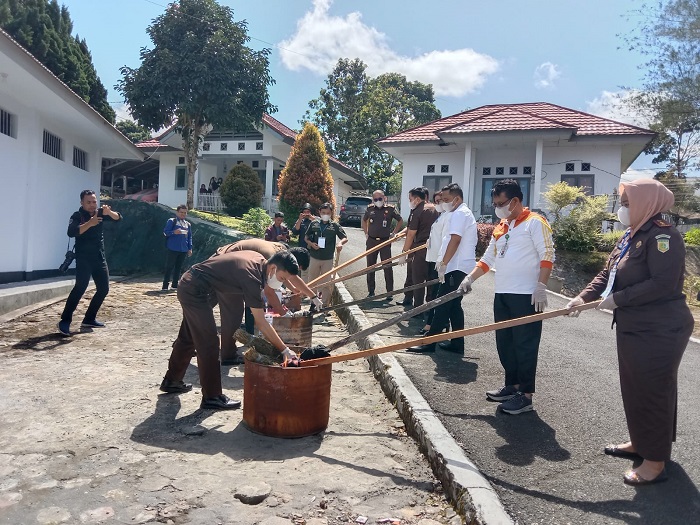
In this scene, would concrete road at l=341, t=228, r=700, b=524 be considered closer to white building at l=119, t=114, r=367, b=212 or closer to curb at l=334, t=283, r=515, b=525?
curb at l=334, t=283, r=515, b=525

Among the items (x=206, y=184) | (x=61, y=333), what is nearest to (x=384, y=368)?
(x=61, y=333)

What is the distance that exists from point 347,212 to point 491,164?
7120 millimetres

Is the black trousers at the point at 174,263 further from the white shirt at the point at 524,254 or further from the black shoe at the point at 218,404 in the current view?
the white shirt at the point at 524,254

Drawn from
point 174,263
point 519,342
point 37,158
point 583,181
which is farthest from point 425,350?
point 583,181

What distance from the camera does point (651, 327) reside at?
3.14 meters

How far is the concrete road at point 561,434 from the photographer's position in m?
2.92

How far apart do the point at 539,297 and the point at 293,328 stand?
8.61 feet

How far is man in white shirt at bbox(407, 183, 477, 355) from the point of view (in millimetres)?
5824

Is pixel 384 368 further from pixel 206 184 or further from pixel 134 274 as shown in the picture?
pixel 206 184

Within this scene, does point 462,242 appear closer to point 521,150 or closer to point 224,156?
point 521,150

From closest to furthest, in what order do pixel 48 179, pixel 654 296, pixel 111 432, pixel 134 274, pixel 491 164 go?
pixel 654 296, pixel 111 432, pixel 48 179, pixel 134 274, pixel 491 164

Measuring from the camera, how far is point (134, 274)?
13969 mm

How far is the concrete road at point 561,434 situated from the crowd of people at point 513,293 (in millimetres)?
162

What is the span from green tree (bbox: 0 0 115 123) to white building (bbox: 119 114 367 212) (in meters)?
3.86
